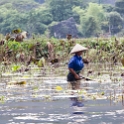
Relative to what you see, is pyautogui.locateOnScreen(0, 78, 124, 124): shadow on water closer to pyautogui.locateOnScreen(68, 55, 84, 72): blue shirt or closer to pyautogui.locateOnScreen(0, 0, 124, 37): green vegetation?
pyautogui.locateOnScreen(68, 55, 84, 72): blue shirt

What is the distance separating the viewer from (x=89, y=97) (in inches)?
430

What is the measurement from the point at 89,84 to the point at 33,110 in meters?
4.67

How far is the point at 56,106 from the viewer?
9773mm

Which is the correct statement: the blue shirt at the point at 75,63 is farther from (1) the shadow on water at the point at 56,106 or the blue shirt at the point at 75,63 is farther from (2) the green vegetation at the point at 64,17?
(2) the green vegetation at the point at 64,17

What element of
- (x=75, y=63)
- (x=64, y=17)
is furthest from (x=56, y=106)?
(x=64, y=17)

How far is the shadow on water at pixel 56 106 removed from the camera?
833cm

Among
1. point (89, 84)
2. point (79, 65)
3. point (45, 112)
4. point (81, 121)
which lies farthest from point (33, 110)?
point (79, 65)

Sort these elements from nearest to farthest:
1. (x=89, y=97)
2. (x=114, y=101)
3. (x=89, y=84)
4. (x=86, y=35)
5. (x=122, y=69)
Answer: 1. (x=114, y=101)
2. (x=89, y=97)
3. (x=89, y=84)
4. (x=122, y=69)
5. (x=86, y=35)

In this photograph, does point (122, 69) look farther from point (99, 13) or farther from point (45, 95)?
point (99, 13)

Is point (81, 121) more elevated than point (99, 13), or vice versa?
point (99, 13)

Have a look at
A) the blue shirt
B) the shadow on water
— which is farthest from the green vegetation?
the shadow on water

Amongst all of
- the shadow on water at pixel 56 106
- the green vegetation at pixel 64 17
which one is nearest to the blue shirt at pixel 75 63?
the shadow on water at pixel 56 106

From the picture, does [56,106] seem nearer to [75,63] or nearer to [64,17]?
[75,63]

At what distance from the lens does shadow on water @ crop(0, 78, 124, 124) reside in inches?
328
